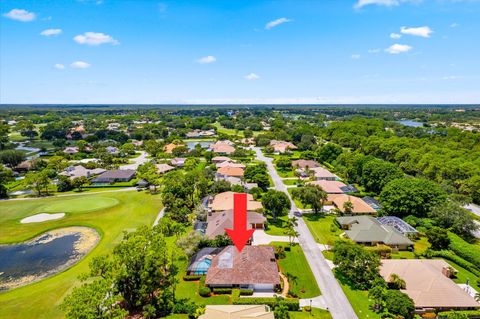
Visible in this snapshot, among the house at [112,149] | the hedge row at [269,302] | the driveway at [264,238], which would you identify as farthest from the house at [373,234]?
the house at [112,149]

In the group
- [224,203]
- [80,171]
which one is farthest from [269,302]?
[80,171]

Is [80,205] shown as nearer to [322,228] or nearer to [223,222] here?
[223,222]

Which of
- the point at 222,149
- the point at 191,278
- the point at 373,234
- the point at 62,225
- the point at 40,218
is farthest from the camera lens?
the point at 222,149

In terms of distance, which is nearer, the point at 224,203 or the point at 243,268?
the point at 243,268

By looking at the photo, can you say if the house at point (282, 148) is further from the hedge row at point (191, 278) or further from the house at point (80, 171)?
the hedge row at point (191, 278)

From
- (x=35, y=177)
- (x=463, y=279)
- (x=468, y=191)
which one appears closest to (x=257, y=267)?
(x=463, y=279)

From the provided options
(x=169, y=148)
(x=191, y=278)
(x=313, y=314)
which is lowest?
(x=313, y=314)

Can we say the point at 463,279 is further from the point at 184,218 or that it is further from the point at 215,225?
the point at 184,218
